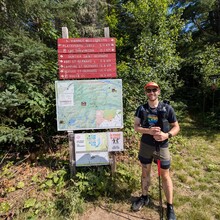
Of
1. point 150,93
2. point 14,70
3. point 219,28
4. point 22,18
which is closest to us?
point 150,93

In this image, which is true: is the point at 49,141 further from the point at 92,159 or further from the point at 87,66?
the point at 87,66

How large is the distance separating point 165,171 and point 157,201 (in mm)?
686

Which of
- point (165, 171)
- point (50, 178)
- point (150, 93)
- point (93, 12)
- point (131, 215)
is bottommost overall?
point (131, 215)

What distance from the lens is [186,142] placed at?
4.94 m

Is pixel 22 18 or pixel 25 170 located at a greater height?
pixel 22 18

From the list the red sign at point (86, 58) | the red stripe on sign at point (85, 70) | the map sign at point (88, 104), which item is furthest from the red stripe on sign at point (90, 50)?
the map sign at point (88, 104)

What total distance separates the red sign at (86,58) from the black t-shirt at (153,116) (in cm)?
92

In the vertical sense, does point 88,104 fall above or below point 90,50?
below

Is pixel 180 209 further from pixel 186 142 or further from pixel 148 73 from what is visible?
pixel 148 73

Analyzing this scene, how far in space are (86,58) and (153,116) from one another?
135cm

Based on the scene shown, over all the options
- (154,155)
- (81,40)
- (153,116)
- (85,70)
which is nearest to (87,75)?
(85,70)

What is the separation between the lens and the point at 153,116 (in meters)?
2.17

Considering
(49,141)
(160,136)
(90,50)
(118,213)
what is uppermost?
(90,50)

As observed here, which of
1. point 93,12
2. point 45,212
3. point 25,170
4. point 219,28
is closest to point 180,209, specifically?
point 45,212
